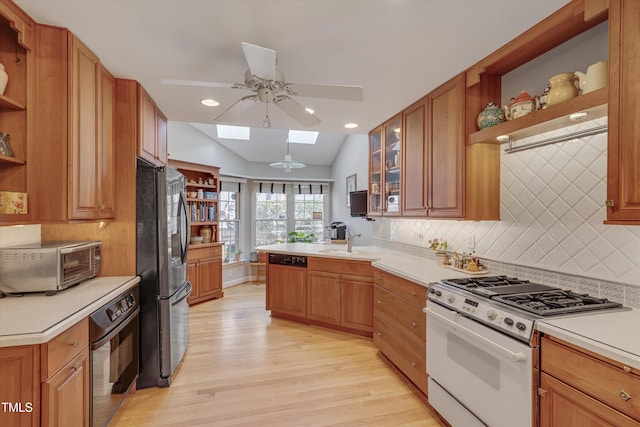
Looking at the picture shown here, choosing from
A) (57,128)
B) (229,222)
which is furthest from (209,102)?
(229,222)

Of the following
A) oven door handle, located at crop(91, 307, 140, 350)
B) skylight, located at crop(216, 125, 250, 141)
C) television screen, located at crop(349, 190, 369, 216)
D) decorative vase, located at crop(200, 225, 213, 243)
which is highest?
skylight, located at crop(216, 125, 250, 141)

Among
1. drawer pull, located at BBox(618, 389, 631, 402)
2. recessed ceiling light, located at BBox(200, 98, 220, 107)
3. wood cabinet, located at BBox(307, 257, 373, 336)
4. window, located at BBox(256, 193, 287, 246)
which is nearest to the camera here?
drawer pull, located at BBox(618, 389, 631, 402)

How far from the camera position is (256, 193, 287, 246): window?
6.23m

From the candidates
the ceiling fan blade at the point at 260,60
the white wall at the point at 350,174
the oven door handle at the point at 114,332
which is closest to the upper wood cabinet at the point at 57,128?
the oven door handle at the point at 114,332

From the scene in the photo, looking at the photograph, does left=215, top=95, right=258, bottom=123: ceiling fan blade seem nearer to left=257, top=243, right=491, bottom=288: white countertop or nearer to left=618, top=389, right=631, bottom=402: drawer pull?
left=257, top=243, right=491, bottom=288: white countertop

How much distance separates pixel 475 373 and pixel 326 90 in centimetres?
183

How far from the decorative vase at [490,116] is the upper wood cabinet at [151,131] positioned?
262cm

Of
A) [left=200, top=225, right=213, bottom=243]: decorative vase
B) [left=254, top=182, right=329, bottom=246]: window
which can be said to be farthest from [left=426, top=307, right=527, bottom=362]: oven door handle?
[left=254, top=182, right=329, bottom=246]: window

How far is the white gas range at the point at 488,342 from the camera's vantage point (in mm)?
1404

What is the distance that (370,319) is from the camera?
3262 millimetres

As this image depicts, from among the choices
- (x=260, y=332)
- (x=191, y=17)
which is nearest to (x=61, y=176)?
(x=191, y=17)

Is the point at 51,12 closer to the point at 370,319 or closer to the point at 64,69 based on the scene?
the point at 64,69

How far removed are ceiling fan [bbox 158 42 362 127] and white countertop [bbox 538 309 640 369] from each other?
4.97 ft

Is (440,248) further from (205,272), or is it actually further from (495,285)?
(205,272)
